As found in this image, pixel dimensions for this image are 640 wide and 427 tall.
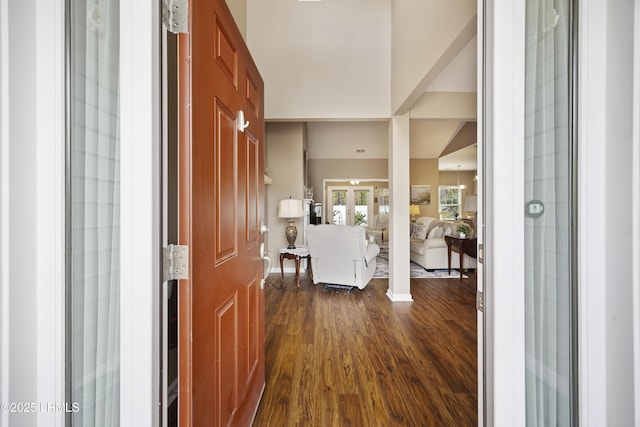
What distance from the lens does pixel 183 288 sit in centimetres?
76

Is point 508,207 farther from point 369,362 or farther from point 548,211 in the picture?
point 369,362

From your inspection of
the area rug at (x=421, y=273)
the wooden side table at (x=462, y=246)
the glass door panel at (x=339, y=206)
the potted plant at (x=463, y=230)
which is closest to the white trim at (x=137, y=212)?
the area rug at (x=421, y=273)

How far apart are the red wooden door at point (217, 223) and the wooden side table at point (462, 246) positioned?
155 inches

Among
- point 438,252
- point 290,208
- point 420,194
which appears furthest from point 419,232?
point 290,208

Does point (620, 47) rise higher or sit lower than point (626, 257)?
higher

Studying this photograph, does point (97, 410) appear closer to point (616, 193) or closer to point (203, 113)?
point (203, 113)

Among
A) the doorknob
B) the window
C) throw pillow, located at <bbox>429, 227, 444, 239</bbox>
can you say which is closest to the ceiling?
throw pillow, located at <bbox>429, 227, 444, 239</bbox>

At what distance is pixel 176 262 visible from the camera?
2.51 feet

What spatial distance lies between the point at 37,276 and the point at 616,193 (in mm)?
1520

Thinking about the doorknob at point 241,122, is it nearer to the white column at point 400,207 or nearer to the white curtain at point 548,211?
the white curtain at point 548,211

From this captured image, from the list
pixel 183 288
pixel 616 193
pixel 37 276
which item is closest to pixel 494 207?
pixel 616 193

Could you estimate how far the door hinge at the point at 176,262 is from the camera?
748mm

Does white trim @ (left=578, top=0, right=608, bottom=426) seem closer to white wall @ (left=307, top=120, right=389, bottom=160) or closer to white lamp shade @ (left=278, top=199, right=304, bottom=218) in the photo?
white lamp shade @ (left=278, top=199, right=304, bottom=218)

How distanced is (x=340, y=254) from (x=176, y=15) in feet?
10.8
